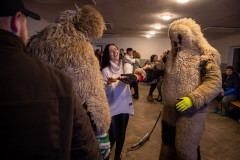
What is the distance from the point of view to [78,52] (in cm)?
102

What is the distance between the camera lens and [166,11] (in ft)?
17.1

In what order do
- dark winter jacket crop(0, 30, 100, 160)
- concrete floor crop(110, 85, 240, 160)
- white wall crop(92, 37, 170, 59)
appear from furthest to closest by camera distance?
white wall crop(92, 37, 170, 59) → concrete floor crop(110, 85, 240, 160) → dark winter jacket crop(0, 30, 100, 160)

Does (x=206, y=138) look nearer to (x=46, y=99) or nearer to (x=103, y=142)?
(x=103, y=142)

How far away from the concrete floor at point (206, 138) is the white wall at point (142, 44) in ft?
30.1

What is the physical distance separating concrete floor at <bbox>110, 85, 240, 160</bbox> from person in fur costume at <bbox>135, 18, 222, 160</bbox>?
1101 mm

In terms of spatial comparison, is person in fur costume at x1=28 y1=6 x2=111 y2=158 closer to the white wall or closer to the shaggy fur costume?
the shaggy fur costume

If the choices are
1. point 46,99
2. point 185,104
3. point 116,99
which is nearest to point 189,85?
point 185,104

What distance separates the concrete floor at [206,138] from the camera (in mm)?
2587

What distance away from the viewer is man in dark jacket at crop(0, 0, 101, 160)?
53 cm

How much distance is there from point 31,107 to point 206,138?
3413 millimetres

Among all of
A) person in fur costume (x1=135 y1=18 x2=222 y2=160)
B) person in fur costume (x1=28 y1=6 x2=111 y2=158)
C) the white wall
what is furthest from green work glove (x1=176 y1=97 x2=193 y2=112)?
the white wall

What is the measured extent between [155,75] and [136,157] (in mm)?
1334

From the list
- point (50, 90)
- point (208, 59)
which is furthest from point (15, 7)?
point (208, 59)

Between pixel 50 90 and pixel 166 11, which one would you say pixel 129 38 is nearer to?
pixel 166 11
